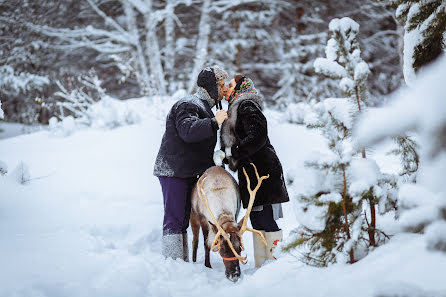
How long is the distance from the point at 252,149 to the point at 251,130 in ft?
0.56

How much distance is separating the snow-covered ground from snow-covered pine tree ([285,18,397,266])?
117 millimetres

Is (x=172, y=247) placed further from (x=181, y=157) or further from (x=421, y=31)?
(x=421, y=31)

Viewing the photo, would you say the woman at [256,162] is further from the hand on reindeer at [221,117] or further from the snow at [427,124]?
the snow at [427,124]

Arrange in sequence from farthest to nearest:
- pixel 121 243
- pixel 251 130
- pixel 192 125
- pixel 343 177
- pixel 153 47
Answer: pixel 153 47, pixel 121 243, pixel 251 130, pixel 192 125, pixel 343 177

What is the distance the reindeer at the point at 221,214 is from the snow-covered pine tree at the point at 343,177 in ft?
2.81

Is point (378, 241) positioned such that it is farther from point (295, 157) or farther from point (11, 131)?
point (11, 131)

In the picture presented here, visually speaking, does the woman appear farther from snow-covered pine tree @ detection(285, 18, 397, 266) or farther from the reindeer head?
snow-covered pine tree @ detection(285, 18, 397, 266)

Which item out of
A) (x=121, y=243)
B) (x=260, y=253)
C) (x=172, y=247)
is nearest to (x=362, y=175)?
(x=260, y=253)

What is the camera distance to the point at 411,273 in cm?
128

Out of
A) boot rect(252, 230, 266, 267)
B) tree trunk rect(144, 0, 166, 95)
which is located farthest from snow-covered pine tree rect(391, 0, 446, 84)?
tree trunk rect(144, 0, 166, 95)

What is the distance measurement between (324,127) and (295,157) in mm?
3626

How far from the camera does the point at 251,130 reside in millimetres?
3023

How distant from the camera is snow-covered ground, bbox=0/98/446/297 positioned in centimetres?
153

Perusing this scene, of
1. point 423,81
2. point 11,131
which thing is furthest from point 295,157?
point 11,131
